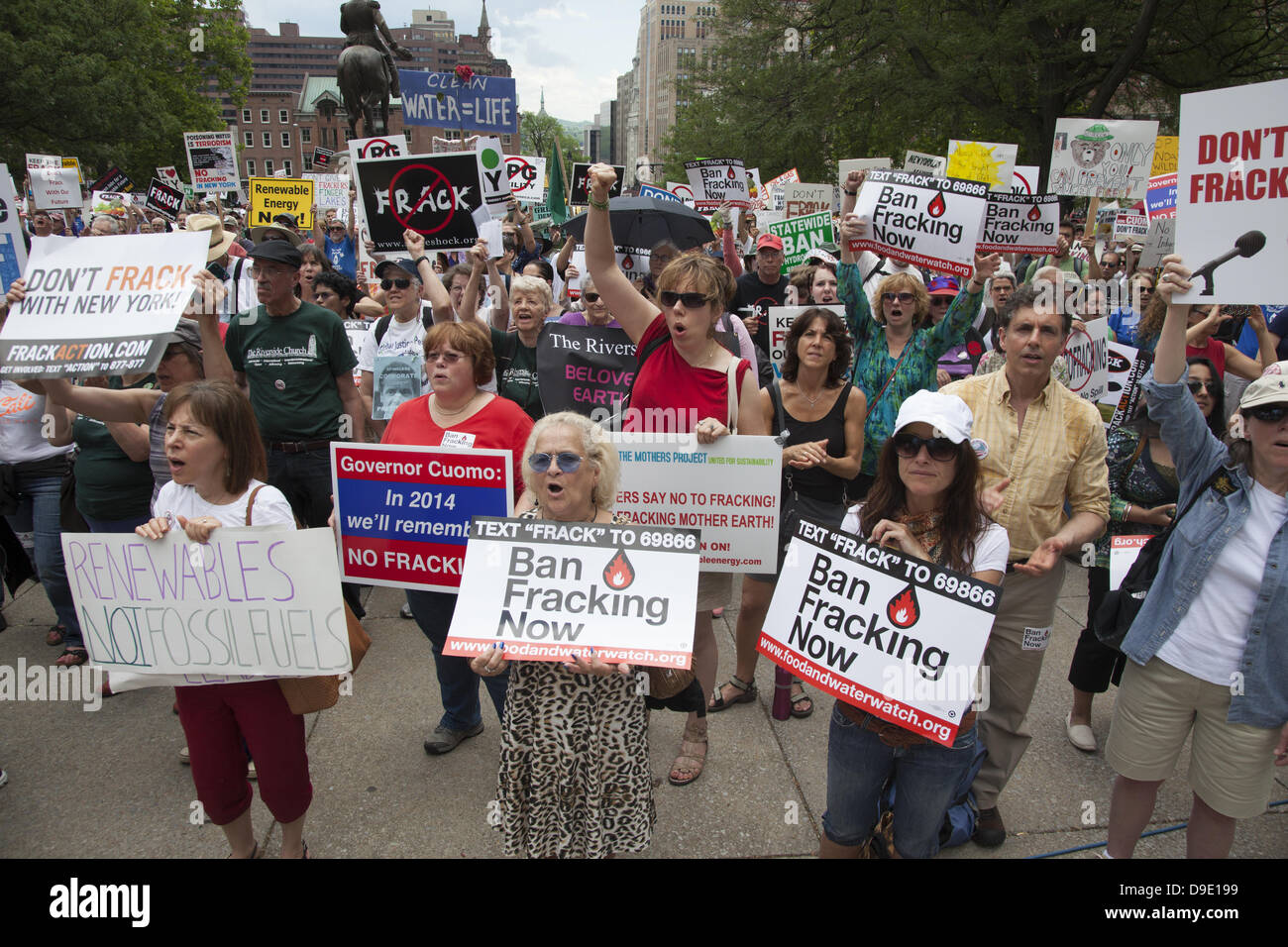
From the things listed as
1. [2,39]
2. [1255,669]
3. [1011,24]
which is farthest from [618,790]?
[2,39]

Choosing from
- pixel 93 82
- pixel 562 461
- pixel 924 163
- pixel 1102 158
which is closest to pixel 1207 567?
pixel 562 461

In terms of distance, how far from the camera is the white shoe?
3.87m

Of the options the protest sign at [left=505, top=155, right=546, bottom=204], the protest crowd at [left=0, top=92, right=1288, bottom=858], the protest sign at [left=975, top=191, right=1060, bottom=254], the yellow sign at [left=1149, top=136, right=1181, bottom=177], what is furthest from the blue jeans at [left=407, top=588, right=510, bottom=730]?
the yellow sign at [left=1149, top=136, right=1181, bottom=177]

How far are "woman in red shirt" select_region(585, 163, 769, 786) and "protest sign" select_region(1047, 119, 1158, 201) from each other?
7.40m

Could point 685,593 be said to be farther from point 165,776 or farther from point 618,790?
point 165,776

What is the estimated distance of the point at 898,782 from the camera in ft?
8.21

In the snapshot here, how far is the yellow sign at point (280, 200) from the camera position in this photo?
38.3 feet

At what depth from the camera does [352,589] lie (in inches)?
197

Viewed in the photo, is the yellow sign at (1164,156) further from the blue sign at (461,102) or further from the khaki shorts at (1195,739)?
the khaki shorts at (1195,739)

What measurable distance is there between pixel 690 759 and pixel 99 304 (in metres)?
3.11

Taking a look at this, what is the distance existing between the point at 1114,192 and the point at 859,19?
640 inches

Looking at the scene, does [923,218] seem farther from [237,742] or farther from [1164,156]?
[1164,156]

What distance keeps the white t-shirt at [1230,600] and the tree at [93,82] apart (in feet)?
106

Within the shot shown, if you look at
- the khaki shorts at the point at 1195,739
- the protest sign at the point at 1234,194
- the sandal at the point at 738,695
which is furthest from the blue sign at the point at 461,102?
the khaki shorts at the point at 1195,739
